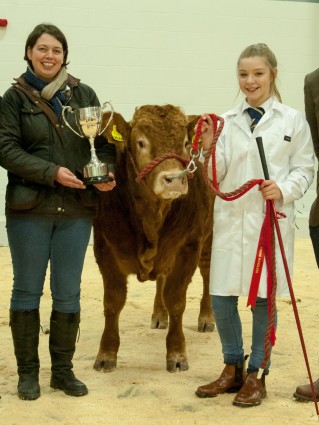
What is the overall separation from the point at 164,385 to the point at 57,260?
1.03 meters

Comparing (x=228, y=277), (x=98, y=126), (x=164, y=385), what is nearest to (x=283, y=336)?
(x=164, y=385)

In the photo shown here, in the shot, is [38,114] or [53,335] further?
[53,335]

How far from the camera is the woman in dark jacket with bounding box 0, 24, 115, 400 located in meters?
3.62

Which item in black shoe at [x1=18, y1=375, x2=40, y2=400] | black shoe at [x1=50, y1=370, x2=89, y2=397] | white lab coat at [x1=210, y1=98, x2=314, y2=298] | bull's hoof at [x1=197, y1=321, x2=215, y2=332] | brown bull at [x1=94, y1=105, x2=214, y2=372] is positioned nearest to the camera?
white lab coat at [x1=210, y1=98, x2=314, y2=298]

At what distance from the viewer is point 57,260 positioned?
3787mm

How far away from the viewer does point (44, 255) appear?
12.3 ft

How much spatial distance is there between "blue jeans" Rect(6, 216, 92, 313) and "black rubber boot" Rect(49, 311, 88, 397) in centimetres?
6

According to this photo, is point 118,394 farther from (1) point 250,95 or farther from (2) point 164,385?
(1) point 250,95

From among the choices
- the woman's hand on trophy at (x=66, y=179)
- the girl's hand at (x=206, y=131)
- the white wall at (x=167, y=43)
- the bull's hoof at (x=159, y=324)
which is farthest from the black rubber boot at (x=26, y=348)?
the white wall at (x=167, y=43)

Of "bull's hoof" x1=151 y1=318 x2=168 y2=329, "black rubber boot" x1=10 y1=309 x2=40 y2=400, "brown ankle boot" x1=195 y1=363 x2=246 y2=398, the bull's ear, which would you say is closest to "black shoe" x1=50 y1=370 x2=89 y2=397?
"black rubber boot" x1=10 y1=309 x2=40 y2=400

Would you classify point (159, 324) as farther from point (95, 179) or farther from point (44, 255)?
point (95, 179)

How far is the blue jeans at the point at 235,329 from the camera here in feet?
12.3

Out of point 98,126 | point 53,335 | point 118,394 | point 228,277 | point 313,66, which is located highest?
point 313,66

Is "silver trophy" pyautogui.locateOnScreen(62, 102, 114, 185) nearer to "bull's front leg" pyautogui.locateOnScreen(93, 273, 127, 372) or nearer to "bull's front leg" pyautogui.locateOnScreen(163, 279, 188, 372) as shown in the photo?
"bull's front leg" pyautogui.locateOnScreen(93, 273, 127, 372)
